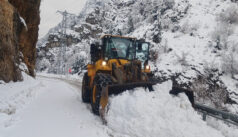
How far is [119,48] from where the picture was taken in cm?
738

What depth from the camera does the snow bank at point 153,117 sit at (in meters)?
3.94

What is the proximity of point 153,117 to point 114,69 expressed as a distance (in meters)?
2.65

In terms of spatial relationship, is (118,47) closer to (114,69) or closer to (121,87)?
(114,69)

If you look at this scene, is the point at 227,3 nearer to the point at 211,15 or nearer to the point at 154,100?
the point at 211,15

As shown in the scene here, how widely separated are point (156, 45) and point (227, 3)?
12.8m

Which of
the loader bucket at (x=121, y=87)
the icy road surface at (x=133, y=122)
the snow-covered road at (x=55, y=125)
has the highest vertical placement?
the loader bucket at (x=121, y=87)

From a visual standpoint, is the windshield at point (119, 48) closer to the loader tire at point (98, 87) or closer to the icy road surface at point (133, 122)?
the loader tire at point (98, 87)

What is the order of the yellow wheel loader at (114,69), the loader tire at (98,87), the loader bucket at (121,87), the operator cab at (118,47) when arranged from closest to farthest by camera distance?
the loader bucket at (121,87)
the yellow wheel loader at (114,69)
the loader tire at (98,87)
the operator cab at (118,47)

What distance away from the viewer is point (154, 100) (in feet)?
15.3

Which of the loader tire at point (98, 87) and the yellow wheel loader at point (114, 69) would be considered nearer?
the yellow wheel loader at point (114, 69)

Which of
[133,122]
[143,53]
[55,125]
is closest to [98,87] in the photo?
[55,125]

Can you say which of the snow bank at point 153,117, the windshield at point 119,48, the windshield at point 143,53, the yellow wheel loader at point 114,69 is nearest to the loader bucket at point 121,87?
the yellow wheel loader at point 114,69

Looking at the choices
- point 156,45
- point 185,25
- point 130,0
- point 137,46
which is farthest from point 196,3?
point 130,0

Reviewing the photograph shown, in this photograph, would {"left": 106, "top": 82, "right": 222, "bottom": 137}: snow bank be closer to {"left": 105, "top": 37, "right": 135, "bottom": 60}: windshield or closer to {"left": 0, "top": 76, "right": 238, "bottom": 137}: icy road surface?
{"left": 0, "top": 76, "right": 238, "bottom": 137}: icy road surface
